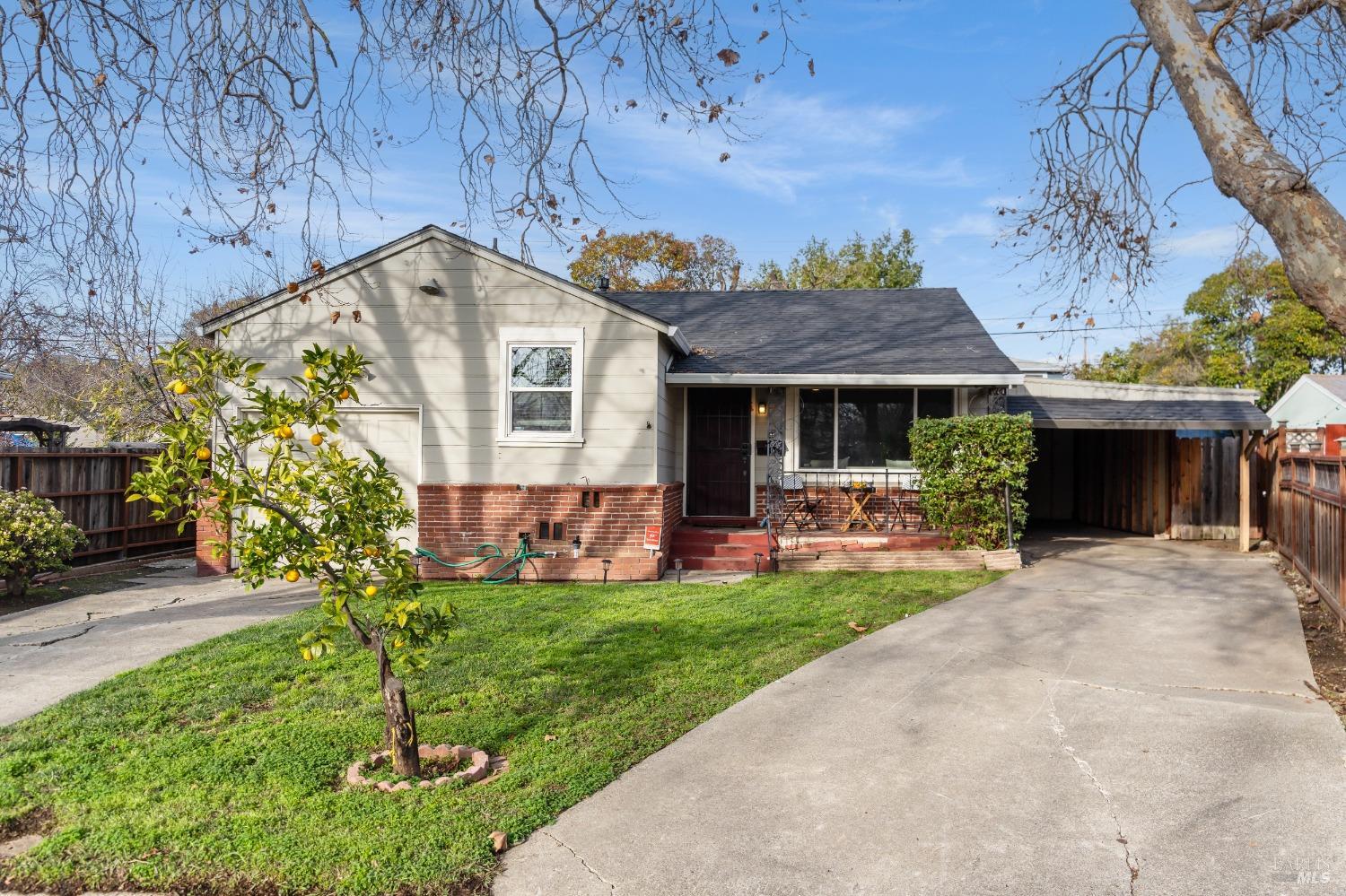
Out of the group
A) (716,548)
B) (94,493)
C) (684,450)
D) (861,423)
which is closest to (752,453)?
(684,450)

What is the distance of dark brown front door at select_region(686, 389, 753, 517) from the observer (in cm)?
1341

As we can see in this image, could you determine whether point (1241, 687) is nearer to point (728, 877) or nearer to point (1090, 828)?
point (1090, 828)

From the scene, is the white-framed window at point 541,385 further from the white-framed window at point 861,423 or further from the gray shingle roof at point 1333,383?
the gray shingle roof at point 1333,383

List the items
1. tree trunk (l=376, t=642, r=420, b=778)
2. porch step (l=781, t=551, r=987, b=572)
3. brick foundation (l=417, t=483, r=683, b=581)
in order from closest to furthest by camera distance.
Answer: tree trunk (l=376, t=642, r=420, b=778) < porch step (l=781, t=551, r=987, b=572) < brick foundation (l=417, t=483, r=683, b=581)

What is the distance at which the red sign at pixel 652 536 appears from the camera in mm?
10766

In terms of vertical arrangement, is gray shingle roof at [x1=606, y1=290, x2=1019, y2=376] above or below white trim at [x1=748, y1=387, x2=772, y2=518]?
above

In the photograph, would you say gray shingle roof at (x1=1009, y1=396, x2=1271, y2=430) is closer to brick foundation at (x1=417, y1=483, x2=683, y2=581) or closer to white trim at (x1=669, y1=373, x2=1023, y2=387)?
white trim at (x1=669, y1=373, x2=1023, y2=387)

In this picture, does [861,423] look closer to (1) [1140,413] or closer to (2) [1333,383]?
(1) [1140,413]

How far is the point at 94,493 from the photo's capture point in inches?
485

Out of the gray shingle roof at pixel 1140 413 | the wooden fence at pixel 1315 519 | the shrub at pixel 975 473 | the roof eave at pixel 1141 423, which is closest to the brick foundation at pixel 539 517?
the shrub at pixel 975 473

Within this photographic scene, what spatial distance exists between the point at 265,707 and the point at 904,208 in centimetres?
1134

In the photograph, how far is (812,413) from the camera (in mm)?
13188

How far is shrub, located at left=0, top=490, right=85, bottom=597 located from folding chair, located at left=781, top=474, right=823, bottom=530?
9.42 metres

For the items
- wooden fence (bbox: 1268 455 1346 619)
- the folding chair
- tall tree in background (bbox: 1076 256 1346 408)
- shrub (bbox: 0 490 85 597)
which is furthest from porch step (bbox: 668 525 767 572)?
tall tree in background (bbox: 1076 256 1346 408)
